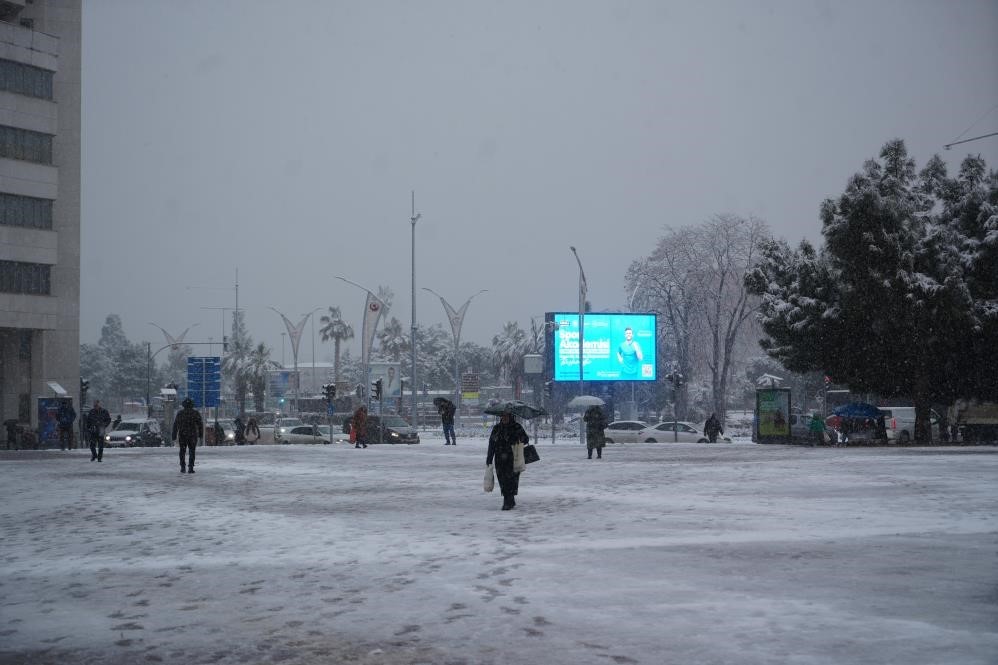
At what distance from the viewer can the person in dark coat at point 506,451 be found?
1670 centimetres

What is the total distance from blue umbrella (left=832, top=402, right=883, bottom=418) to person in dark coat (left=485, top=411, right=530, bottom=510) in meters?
35.8

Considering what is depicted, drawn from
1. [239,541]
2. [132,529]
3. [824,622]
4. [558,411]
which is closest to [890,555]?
[824,622]

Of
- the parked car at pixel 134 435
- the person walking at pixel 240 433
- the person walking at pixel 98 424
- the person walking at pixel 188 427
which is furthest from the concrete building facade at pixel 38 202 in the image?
the person walking at pixel 188 427

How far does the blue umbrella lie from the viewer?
161 feet

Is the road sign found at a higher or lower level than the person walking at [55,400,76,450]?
higher

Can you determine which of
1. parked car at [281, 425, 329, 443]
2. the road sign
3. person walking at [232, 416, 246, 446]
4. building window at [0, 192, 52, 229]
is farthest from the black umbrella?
building window at [0, 192, 52, 229]

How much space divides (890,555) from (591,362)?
50.5 metres

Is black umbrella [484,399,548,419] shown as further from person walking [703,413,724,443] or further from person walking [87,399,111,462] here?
person walking [703,413,724,443]

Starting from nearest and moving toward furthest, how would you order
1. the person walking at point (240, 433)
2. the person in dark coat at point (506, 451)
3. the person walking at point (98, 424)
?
the person in dark coat at point (506, 451) < the person walking at point (98, 424) < the person walking at point (240, 433)

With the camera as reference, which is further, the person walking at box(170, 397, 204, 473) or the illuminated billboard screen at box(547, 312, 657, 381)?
the illuminated billboard screen at box(547, 312, 657, 381)

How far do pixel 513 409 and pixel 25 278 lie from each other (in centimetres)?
4338

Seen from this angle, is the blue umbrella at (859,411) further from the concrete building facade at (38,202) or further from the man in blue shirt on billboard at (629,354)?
the concrete building facade at (38,202)

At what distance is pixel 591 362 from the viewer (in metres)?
61.4

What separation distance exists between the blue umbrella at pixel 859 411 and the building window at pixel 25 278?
128ft
